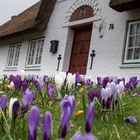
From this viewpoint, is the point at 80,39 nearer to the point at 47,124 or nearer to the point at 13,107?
the point at 13,107

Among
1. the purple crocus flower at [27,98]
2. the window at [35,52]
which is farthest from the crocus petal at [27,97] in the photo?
the window at [35,52]

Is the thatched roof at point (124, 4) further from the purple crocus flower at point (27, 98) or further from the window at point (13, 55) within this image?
the purple crocus flower at point (27, 98)

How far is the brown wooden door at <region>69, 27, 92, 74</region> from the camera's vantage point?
1711cm

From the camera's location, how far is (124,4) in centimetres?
1378

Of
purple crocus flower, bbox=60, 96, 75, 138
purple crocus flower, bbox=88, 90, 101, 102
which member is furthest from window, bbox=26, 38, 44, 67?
purple crocus flower, bbox=60, 96, 75, 138

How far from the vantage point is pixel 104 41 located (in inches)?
614

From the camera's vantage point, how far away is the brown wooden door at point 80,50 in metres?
17.1

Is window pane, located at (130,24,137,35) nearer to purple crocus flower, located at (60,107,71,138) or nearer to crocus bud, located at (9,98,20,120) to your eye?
crocus bud, located at (9,98,20,120)

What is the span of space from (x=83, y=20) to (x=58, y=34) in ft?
7.14

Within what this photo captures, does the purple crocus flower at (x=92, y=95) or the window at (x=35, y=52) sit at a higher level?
the window at (x=35, y=52)

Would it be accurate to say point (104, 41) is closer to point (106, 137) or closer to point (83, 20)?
point (83, 20)

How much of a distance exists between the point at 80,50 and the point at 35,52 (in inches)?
156

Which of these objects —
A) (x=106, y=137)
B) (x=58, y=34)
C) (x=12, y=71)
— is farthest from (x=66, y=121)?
(x=12, y=71)

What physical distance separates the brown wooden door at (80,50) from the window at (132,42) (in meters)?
2.72
